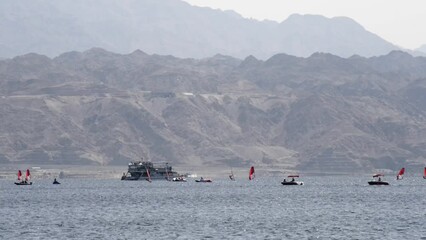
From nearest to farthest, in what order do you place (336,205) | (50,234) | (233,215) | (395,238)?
(395,238) → (50,234) → (233,215) → (336,205)

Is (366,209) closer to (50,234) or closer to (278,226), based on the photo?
(278,226)

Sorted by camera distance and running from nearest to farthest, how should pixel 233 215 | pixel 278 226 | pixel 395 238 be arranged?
pixel 395 238 → pixel 278 226 → pixel 233 215

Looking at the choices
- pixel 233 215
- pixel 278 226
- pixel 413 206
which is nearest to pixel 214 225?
pixel 278 226

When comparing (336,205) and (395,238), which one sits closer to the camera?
(395,238)

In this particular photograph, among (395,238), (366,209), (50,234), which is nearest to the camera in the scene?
(395,238)

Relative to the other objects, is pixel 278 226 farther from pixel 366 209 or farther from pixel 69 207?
pixel 69 207

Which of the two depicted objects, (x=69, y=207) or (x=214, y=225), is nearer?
(x=214, y=225)

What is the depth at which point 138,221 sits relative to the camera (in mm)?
155875

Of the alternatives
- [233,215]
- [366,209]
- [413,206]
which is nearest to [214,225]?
[233,215]

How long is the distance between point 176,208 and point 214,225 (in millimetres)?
44731

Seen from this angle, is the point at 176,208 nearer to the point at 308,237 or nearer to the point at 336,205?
the point at 336,205

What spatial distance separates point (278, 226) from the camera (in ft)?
472

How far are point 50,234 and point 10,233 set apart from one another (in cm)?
642

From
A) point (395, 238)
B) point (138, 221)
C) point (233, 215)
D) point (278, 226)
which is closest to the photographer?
point (395, 238)
